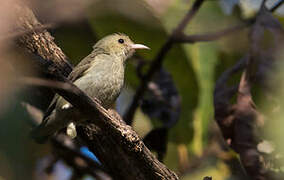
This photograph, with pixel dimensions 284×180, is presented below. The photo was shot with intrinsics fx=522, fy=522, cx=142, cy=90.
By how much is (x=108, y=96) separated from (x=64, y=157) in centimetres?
109

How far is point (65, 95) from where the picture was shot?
282 centimetres

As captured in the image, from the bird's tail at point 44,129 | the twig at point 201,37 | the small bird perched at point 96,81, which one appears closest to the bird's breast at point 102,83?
the small bird perched at point 96,81

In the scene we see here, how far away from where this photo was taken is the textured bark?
2.98m

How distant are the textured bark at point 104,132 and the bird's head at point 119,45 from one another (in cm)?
101

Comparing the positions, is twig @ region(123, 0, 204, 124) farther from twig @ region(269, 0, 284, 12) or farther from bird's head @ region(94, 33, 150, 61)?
twig @ region(269, 0, 284, 12)

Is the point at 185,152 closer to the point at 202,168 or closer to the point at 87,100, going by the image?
the point at 202,168

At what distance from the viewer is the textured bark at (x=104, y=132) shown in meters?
2.98

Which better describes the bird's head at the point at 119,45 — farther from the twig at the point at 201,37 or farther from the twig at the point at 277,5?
the twig at the point at 277,5

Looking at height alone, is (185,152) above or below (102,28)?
below

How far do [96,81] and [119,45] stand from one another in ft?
2.80

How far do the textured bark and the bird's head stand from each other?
3.30 feet

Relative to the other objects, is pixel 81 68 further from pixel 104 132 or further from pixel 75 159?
pixel 75 159

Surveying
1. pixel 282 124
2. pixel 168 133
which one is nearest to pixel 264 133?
pixel 282 124

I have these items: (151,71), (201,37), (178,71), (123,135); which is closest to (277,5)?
(201,37)
